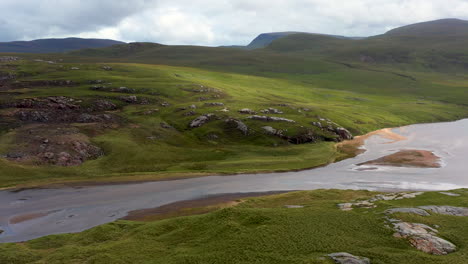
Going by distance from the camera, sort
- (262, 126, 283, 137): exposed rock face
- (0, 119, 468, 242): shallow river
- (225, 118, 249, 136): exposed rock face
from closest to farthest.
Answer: (0, 119, 468, 242): shallow river → (262, 126, 283, 137): exposed rock face → (225, 118, 249, 136): exposed rock face

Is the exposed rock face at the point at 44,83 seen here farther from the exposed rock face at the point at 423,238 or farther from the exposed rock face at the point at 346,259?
the exposed rock face at the point at 423,238

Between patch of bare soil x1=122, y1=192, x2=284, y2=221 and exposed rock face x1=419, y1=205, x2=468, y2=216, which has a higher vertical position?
exposed rock face x1=419, y1=205, x2=468, y2=216

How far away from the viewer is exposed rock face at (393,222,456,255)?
114 ft

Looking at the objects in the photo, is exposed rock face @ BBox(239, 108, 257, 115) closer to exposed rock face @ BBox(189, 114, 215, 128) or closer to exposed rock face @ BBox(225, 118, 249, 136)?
exposed rock face @ BBox(225, 118, 249, 136)

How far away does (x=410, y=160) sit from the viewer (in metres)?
107

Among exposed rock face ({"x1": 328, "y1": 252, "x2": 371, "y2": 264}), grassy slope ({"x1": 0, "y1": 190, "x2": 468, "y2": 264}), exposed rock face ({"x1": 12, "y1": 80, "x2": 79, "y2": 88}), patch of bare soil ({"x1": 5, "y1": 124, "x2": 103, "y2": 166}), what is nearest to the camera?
exposed rock face ({"x1": 328, "y1": 252, "x2": 371, "y2": 264})

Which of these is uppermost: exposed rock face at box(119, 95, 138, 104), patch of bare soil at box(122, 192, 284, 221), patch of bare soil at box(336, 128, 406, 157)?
exposed rock face at box(119, 95, 138, 104)

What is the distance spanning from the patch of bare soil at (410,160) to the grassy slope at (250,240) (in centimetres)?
5927

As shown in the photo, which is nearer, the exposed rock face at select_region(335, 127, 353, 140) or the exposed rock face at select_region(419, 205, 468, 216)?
the exposed rock face at select_region(419, 205, 468, 216)

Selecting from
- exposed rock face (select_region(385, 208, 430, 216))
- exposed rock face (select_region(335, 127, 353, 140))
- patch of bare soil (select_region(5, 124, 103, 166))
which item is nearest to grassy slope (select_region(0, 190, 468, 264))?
exposed rock face (select_region(385, 208, 430, 216))

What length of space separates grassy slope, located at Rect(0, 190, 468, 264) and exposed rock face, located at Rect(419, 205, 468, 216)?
3.66 meters

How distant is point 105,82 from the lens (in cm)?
18950

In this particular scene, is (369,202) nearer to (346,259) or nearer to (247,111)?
(346,259)

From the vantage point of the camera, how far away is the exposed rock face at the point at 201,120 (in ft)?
450
